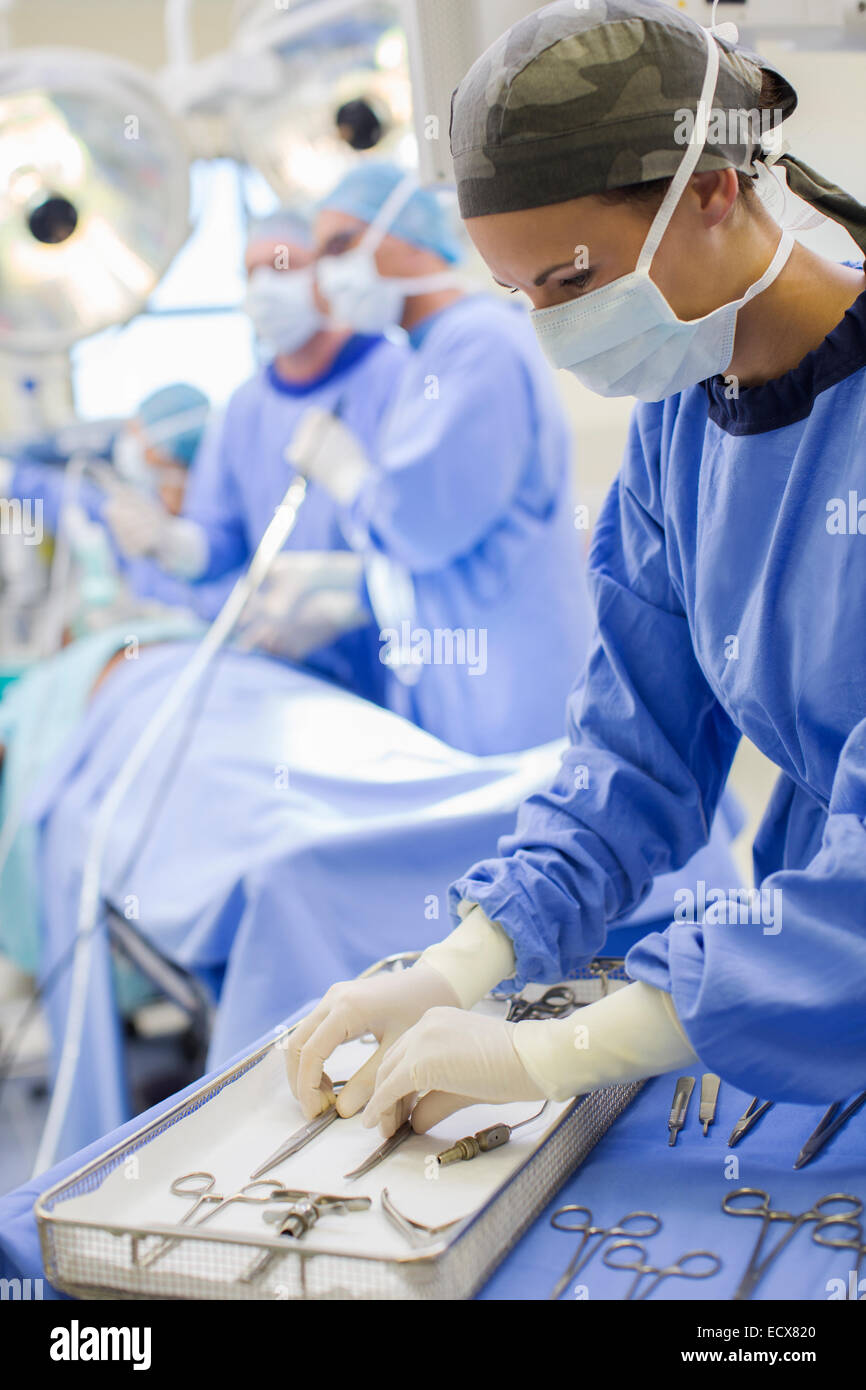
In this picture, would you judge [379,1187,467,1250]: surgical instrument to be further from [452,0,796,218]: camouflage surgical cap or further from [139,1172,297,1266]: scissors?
[452,0,796,218]: camouflage surgical cap

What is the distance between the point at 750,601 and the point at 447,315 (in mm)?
1804

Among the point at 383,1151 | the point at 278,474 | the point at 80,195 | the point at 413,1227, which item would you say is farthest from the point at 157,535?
the point at 413,1227

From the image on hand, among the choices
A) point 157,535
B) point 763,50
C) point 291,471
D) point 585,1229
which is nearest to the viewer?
point 585,1229

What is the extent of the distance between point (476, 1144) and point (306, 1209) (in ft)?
0.45

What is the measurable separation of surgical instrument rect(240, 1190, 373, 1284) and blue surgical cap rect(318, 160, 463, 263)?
2.35m

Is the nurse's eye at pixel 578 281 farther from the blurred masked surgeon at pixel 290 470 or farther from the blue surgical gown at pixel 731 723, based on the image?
the blurred masked surgeon at pixel 290 470

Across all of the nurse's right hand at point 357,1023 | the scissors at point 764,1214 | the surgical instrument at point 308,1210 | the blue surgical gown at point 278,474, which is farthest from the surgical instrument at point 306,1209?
the blue surgical gown at point 278,474

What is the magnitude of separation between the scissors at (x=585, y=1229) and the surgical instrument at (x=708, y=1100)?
5.2 inches

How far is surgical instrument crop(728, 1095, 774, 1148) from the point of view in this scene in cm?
97

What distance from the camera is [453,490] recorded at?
251 cm

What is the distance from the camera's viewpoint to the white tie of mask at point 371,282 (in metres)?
2.73

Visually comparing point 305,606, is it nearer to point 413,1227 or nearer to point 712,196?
point 712,196

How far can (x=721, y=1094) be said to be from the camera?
105 centimetres

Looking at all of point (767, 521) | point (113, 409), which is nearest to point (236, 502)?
point (767, 521)
